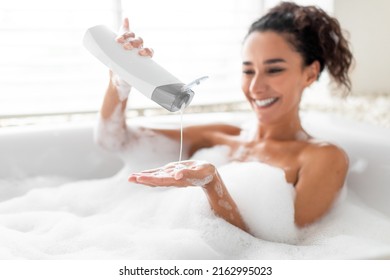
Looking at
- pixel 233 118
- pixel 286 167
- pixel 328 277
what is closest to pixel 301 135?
pixel 286 167

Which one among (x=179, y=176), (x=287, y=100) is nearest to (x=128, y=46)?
(x=179, y=176)

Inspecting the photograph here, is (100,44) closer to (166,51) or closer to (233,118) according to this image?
(233,118)

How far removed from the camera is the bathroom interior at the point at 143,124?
1227mm

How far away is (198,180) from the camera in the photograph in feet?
3.49

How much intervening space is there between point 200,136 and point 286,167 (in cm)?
37

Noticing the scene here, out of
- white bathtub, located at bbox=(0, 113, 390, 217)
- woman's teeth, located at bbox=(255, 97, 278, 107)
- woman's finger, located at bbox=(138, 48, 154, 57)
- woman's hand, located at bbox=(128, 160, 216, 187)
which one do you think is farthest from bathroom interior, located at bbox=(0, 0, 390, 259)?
woman's finger, located at bbox=(138, 48, 154, 57)

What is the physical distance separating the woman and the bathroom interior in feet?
0.32

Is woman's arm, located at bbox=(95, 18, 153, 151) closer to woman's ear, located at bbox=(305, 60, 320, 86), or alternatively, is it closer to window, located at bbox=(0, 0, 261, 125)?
woman's ear, located at bbox=(305, 60, 320, 86)

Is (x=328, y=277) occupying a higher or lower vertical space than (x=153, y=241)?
higher

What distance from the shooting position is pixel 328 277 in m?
0.91

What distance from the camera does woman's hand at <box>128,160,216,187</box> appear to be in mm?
1014

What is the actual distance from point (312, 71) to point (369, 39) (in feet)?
3.05

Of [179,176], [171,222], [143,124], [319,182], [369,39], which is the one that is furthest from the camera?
[369,39]

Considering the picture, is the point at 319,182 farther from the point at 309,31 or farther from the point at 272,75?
the point at 309,31
